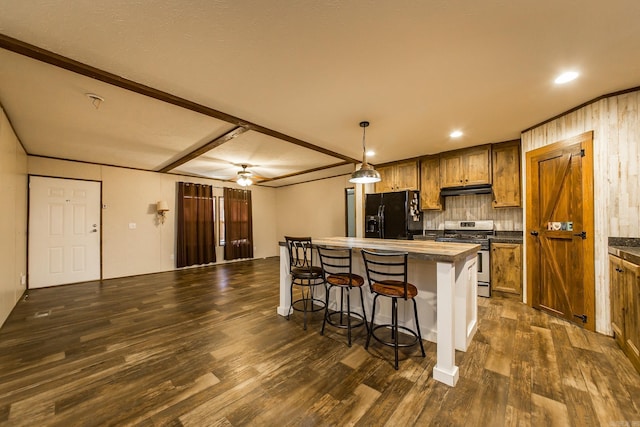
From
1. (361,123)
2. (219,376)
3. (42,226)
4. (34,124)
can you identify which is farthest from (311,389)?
(42,226)

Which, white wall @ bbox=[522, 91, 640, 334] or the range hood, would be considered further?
the range hood

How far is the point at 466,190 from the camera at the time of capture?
4.46m

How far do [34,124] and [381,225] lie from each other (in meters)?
5.43

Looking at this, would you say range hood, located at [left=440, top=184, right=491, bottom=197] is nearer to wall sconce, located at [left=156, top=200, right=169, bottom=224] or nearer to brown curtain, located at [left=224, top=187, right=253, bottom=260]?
brown curtain, located at [left=224, top=187, right=253, bottom=260]

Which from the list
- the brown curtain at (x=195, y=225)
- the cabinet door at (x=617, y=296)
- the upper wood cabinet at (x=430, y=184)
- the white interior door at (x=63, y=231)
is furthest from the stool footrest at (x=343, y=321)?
the white interior door at (x=63, y=231)

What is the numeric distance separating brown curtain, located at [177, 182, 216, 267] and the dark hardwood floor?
327cm

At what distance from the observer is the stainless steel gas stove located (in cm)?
395

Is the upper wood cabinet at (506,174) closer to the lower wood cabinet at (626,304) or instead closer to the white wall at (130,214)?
the lower wood cabinet at (626,304)

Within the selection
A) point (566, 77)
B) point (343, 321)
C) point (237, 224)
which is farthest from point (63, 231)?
point (566, 77)

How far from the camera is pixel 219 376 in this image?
1.97 meters

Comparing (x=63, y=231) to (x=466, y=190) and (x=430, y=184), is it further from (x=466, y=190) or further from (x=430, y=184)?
(x=466, y=190)

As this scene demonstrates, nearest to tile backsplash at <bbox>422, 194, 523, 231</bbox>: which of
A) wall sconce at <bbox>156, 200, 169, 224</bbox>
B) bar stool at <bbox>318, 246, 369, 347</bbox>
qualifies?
bar stool at <bbox>318, 246, 369, 347</bbox>

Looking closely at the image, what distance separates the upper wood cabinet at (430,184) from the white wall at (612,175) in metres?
2.12

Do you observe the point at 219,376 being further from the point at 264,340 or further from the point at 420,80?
the point at 420,80
